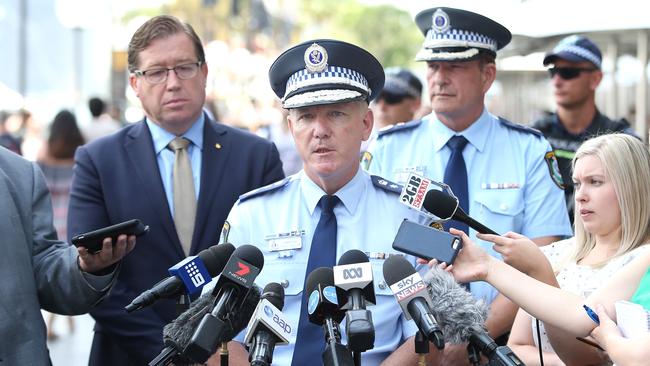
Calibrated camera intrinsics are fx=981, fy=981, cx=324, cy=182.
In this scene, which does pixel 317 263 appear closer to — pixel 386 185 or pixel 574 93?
pixel 386 185

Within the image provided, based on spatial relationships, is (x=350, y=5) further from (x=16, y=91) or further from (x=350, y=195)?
(x=350, y=195)

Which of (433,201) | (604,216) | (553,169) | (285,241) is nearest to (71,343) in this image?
(553,169)

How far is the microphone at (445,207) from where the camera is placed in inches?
142

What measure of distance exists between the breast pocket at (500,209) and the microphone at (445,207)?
1.21m

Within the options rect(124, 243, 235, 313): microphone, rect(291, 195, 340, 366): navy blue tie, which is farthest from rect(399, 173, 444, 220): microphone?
rect(124, 243, 235, 313): microphone

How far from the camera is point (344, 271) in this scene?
302cm

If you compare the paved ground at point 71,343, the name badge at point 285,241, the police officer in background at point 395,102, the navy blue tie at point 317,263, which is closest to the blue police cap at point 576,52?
the police officer in background at point 395,102

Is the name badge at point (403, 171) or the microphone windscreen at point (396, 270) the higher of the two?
the name badge at point (403, 171)

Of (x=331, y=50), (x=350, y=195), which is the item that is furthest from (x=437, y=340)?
(x=331, y=50)

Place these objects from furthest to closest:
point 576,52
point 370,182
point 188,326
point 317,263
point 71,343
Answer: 1. point 71,343
2. point 576,52
3. point 370,182
4. point 317,263
5. point 188,326

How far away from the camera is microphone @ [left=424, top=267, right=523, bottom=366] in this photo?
3.09m

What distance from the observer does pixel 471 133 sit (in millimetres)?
5066

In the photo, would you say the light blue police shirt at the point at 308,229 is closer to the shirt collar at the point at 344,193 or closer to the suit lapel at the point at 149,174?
the shirt collar at the point at 344,193

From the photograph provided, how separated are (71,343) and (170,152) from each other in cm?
623
